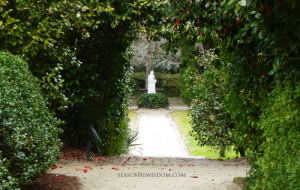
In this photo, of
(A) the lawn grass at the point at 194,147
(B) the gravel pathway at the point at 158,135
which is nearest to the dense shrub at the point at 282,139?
(A) the lawn grass at the point at 194,147

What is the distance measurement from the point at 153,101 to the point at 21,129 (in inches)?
685

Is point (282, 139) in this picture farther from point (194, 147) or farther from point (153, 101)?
point (153, 101)

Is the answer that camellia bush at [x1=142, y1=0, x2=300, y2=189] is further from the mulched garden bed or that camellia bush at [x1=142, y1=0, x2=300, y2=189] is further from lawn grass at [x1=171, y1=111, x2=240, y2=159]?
lawn grass at [x1=171, y1=111, x2=240, y2=159]

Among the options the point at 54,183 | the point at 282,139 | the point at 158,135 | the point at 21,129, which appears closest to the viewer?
the point at 282,139

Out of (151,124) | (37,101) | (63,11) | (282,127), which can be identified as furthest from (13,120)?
(151,124)

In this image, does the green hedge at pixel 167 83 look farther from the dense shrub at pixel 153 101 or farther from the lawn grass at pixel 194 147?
the lawn grass at pixel 194 147

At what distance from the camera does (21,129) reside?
2748mm

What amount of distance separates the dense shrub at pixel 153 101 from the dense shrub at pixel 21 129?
16368mm

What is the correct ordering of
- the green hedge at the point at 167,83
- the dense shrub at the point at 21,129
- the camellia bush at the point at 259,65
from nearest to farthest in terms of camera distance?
1. the camellia bush at the point at 259,65
2. the dense shrub at the point at 21,129
3. the green hedge at the point at 167,83

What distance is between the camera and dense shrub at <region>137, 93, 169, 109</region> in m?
20.0

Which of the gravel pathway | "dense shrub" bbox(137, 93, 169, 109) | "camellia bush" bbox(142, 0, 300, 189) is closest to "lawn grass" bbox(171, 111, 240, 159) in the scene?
the gravel pathway

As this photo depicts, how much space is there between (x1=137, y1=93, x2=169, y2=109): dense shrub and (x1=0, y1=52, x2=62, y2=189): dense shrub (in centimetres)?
1637

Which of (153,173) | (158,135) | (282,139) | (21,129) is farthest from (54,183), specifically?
(158,135)

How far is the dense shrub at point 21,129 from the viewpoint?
2.70 m
